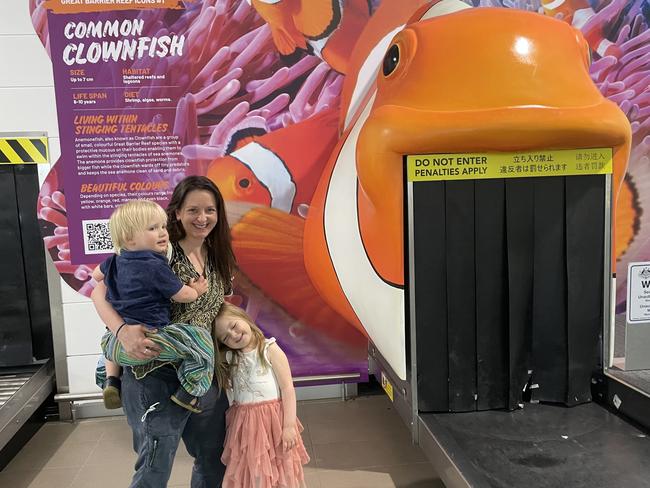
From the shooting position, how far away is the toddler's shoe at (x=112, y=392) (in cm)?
172

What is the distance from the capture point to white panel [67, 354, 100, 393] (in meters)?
3.10

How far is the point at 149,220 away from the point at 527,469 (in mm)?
1461

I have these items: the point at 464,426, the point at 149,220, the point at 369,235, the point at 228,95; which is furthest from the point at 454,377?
the point at 228,95

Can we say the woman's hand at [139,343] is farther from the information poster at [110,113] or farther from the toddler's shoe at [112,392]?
the information poster at [110,113]

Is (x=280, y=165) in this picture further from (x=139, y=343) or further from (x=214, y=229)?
(x=139, y=343)

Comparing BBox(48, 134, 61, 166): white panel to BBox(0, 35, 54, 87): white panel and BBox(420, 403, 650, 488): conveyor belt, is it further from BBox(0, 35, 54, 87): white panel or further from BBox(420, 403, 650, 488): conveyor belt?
BBox(420, 403, 650, 488): conveyor belt

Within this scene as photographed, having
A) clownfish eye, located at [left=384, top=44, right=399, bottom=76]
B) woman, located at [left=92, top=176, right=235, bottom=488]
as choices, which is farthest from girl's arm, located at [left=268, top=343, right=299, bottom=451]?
clownfish eye, located at [left=384, top=44, right=399, bottom=76]

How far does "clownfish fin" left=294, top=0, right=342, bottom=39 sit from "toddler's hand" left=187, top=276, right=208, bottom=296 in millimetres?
1868

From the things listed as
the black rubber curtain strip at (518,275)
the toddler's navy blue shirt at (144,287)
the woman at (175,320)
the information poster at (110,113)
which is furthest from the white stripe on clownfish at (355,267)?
the information poster at (110,113)

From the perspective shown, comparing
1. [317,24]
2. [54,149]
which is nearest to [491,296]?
[317,24]

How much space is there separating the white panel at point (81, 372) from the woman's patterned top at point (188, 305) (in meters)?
1.67

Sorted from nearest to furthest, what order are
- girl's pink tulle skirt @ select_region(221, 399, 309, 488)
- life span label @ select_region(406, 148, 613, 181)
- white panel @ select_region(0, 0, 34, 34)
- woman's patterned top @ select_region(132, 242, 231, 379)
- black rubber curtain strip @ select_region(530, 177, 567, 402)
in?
woman's patterned top @ select_region(132, 242, 231, 379) → girl's pink tulle skirt @ select_region(221, 399, 309, 488) → life span label @ select_region(406, 148, 613, 181) → black rubber curtain strip @ select_region(530, 177, 567, 402) → white panel @ select_region(0, 0, 34, 34)

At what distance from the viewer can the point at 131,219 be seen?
156 cm

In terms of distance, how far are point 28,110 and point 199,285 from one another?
1942 millimetres
